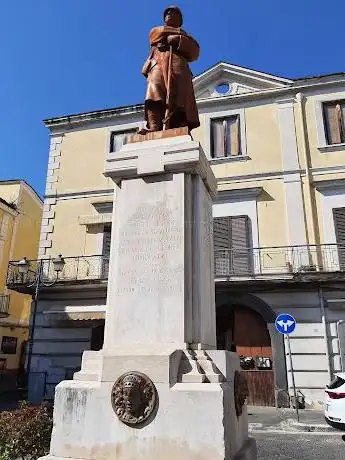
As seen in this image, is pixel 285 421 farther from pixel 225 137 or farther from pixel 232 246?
pixel 225 137

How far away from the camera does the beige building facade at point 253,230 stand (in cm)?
1366

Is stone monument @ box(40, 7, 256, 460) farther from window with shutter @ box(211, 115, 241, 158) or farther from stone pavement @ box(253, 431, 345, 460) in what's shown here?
window with shutter @ box(211, 115, 241, 158)

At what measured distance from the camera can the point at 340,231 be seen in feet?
48.2

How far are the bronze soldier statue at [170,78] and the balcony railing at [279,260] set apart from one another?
9459mm

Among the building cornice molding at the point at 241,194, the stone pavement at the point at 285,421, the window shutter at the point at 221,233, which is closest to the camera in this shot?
the stone pavement at the point at 285,421

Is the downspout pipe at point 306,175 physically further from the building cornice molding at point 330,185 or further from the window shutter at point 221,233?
the window shutter at point 221,233

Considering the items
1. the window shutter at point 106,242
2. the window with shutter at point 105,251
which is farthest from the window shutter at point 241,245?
the window shutter at point 106,242

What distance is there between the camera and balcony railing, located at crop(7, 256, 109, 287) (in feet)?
53.3

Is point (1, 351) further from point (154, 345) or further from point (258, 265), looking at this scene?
point (154, 345)

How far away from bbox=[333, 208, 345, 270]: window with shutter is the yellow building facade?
58.2 feet

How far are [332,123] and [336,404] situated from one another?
1104 centimetres

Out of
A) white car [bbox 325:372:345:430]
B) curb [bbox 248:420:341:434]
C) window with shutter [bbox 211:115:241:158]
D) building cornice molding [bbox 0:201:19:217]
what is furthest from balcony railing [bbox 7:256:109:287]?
building cornice molding [bbox 0:201:19:217]

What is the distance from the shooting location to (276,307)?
1411 centimetres

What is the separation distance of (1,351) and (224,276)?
16.1 m
